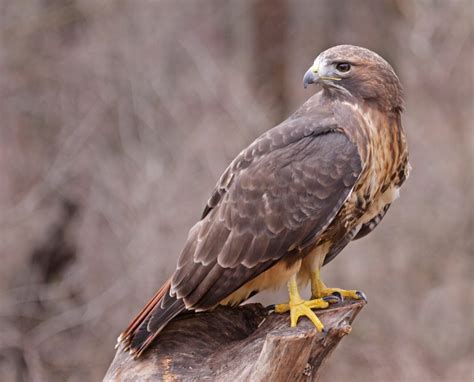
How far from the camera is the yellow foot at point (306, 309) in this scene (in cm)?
456

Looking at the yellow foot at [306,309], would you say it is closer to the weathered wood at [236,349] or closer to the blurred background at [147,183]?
the weathered wood at [236,349]

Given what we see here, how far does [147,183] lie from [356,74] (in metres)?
4.93

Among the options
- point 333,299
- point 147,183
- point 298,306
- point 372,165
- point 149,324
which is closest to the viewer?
point 149,324

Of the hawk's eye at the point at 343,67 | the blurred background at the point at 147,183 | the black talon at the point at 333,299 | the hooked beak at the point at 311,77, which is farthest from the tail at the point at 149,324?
the blurred background at the point at 147,183

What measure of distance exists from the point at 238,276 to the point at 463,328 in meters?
6.73

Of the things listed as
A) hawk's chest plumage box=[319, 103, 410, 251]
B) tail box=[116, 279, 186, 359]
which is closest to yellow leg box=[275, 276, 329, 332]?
hawk's chest plumage box=[319, 103, 410, 251]

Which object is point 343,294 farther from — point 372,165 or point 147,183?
point 147,183

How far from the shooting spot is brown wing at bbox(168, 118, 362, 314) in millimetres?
4672

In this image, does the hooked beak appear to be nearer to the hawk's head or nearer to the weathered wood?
the hawk's head

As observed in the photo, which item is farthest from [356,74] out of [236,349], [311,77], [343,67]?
[236,349]

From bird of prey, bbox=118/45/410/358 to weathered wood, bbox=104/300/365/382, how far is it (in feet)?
0.29

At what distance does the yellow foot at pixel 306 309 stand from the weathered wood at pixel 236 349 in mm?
35

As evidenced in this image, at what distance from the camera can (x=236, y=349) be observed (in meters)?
4.60

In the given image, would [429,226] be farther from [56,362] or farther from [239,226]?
[239,226]
